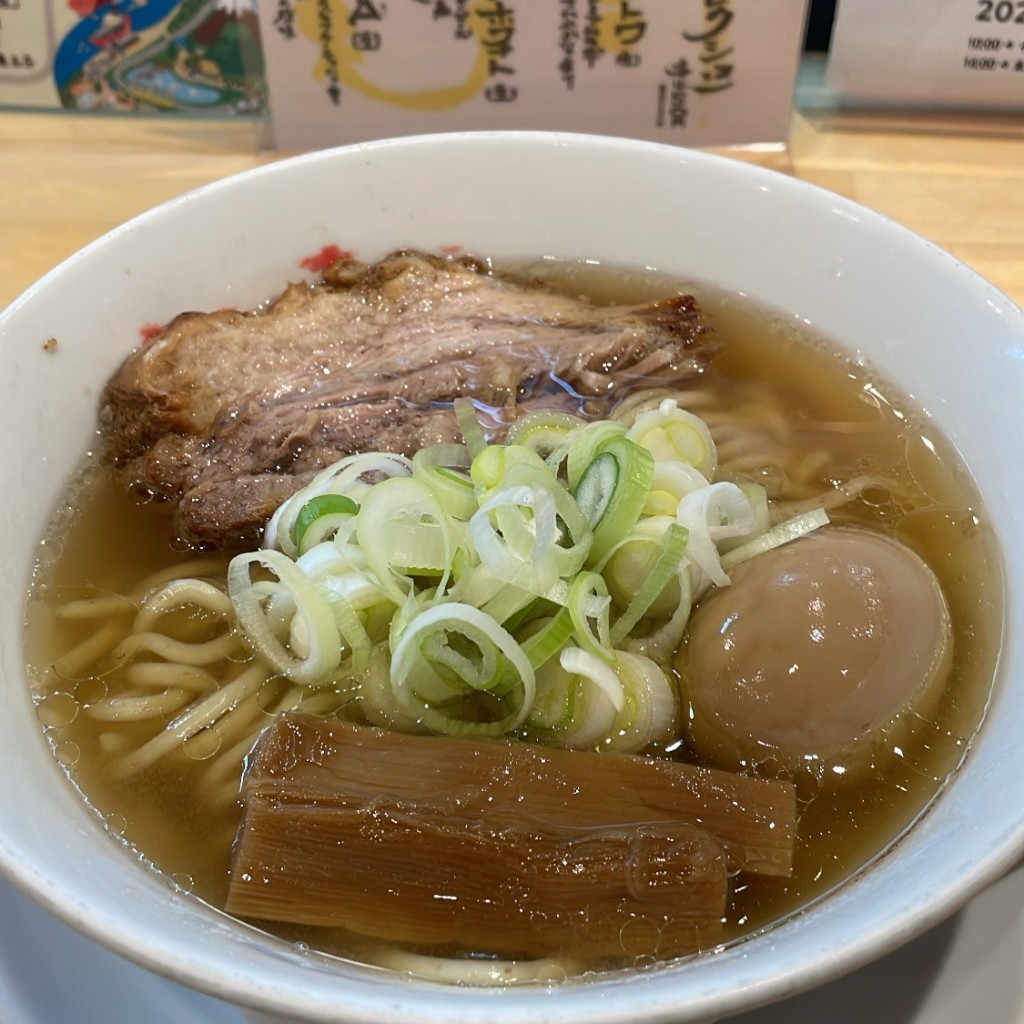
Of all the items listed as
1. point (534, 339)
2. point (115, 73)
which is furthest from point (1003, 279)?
point (115, 73)

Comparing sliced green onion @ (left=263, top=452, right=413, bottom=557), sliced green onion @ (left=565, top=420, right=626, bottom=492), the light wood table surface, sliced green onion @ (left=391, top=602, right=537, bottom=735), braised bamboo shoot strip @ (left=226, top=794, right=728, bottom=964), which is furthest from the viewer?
the light wood table surface

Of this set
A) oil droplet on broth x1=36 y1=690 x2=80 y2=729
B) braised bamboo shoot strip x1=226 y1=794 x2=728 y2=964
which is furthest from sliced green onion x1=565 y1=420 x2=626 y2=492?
oil droplet on broth x1=36 y1=690 x2=80 y2=729

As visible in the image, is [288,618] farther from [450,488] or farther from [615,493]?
[615,493]

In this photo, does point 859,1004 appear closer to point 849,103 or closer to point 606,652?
point 606,652

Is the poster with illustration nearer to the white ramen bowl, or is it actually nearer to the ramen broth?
the white ramen bowl

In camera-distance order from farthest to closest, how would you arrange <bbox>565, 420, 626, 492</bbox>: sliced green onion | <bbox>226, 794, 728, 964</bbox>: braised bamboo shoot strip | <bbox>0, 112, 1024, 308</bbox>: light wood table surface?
<bbox>0, 112, 1024, 308</bbox>: light wood table surface, <bbox>565, 420, 626, 492</bbox>: sliced green onion, <bbox>226, 794, 728, 964</bbox>: braised bamboo shoot strip

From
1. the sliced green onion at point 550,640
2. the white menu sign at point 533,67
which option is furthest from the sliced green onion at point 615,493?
the white menu sign at point 533,67
